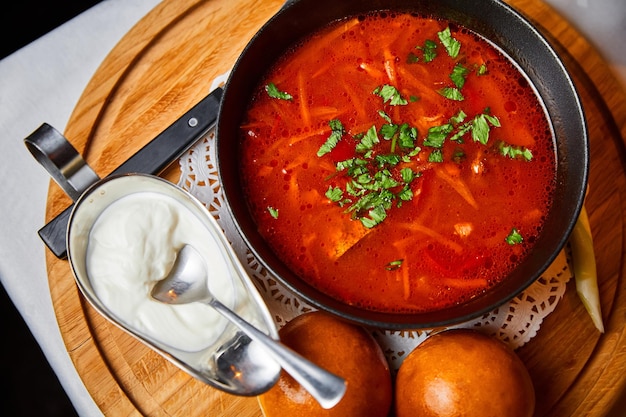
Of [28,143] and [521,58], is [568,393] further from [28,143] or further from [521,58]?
[28,143]

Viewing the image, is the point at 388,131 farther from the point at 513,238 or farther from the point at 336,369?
the point at 336,369

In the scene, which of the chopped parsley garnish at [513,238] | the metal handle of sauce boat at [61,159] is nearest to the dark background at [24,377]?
the metal handle of sauce boat at [61,159]

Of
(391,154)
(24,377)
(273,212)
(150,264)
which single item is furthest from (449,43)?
(24,377)

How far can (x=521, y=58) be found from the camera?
2.20 m

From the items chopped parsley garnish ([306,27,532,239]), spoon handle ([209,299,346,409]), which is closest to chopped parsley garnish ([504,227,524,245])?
chopped parsley garnish ([306,27,532,239])

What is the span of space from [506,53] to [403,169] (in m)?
0.58

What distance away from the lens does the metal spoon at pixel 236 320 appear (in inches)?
69.3

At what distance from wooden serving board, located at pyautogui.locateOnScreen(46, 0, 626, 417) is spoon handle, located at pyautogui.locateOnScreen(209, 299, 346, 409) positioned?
0.47m

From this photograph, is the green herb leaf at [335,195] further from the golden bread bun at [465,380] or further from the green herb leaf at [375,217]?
the golden bread bun at [465,380]

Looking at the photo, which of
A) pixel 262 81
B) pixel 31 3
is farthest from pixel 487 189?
pixel 31 3

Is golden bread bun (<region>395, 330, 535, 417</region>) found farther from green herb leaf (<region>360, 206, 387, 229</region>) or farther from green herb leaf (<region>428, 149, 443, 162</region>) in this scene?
green herb leaf (<region>428, 149, 443, 162</region>)

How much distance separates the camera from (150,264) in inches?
80.8

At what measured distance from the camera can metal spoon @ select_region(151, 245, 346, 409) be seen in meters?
1.76

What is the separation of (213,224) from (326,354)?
55 centimetres
